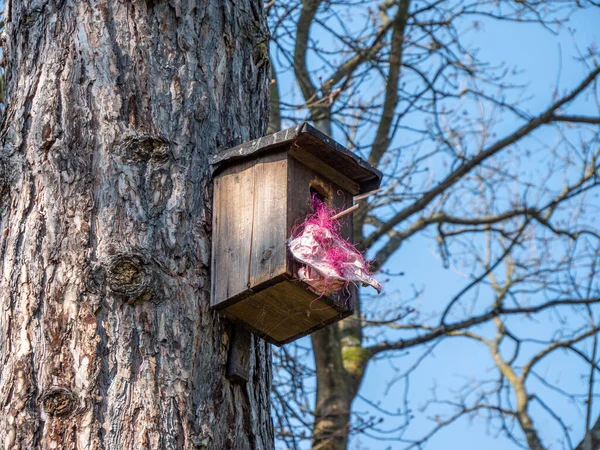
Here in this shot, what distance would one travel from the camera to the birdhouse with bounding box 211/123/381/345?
2.48 metres

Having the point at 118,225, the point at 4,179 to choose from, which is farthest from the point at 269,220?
the point at 4,179

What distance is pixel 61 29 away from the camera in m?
2.71

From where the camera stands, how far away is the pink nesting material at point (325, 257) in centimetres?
247

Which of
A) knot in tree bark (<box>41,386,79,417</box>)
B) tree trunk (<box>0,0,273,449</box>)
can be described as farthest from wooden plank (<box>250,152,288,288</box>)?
knot in tree bark (<box>41,386,79,417</box>)

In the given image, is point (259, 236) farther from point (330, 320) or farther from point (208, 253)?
point (330, 320)

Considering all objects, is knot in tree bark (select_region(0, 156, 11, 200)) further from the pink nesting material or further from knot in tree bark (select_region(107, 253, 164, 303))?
the pink nesting material

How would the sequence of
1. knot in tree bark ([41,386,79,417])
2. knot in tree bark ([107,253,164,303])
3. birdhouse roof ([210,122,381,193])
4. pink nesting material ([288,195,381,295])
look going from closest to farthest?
knot in tree bark ([41,386,79,417]), knot in tree bark ([107,253,164,303]), pink nesting material ([288,195,381,295]), birdhouse roof ([210,122,381,193])

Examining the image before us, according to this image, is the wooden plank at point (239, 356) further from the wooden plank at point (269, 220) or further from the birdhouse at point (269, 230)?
the wooden plank at point (269, 220)

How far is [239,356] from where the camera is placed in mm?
2445

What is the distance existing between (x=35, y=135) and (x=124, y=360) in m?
0.71

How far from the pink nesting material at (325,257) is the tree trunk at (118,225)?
0.25 meters

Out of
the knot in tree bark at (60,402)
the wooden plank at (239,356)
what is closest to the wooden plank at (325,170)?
the wooden plank at (239,356)

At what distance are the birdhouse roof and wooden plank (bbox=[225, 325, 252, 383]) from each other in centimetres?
46

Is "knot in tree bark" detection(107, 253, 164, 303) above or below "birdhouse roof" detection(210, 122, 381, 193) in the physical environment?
below
